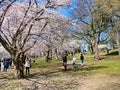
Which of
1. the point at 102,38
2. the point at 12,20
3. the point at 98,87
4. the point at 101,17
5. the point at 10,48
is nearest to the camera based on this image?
the point at 98,87

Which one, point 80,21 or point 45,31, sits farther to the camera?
point 80,21

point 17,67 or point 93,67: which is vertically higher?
point 17,67

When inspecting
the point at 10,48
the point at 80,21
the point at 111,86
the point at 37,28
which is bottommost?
the point at 111,86

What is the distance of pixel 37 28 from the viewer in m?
29.2

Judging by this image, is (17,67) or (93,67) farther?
(93,67)

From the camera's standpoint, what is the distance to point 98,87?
734 inches

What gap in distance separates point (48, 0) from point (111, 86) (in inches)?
352

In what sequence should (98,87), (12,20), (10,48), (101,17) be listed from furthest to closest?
(101,17) → (12,20) → (10,48) → (98,87)

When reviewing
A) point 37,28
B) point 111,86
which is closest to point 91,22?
point 37,28

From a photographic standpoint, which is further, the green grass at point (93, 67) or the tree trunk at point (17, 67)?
the green grass at point (93, 67)

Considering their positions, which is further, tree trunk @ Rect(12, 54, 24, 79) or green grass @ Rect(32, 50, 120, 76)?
green grass @ Rect(32, 50, 120, 76)

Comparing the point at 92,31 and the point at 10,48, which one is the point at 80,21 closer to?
the point at 92,31

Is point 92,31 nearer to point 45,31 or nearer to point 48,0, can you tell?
point 45,31

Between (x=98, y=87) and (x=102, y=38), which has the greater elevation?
(x=102, y=38)
